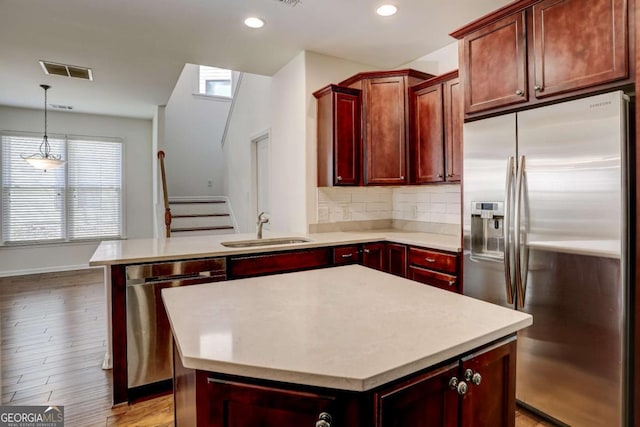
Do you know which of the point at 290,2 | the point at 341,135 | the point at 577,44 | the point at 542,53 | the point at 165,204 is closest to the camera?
the point at 577,44

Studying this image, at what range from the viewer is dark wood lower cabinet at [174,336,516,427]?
81 centimetres

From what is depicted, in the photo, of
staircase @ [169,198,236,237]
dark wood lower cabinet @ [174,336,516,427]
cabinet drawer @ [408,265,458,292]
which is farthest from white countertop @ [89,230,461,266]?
staircase @ [169,198,236,237]

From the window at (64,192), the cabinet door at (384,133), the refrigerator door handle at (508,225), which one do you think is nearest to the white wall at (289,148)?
the cabinet door at (384,133)

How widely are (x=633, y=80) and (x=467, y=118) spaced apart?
887mm

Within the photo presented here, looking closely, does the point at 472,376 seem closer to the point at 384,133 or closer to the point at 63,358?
the point at 384,133

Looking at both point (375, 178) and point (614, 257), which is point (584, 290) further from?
point (375, 178)

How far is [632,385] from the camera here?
67.1 inches

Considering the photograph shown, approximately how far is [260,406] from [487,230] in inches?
76.9

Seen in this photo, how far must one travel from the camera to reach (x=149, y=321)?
2.26m

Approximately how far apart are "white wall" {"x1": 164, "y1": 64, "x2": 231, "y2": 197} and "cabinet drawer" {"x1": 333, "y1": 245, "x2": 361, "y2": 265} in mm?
4839

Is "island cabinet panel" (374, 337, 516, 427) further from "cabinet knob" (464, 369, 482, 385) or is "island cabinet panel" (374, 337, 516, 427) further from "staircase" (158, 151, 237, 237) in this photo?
"staircase" (158, 151, 237, 237)

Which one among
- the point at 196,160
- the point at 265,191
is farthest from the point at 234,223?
the point at 196,160

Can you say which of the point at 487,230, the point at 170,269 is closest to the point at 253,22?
the point at 170,269

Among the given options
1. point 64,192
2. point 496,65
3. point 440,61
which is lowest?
point 64,192
